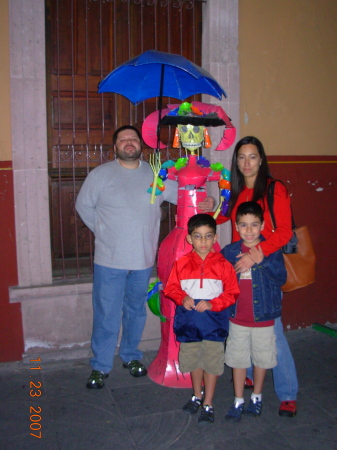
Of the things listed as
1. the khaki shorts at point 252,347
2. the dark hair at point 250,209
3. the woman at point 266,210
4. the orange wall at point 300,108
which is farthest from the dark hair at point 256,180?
the orange wall at point 300,108

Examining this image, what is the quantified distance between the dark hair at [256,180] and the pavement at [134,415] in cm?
145

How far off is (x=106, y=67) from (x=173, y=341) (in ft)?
8.77

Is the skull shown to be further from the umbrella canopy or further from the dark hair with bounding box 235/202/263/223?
the dark hair with bounding box 235/202/263/223

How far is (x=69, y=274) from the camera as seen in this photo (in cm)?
412

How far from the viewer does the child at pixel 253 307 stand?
272 cm

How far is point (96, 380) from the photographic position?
10.9ft

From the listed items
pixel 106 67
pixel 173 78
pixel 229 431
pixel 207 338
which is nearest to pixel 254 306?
pixel 207 338

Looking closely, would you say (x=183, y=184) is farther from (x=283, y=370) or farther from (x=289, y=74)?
(x=289, y=74)

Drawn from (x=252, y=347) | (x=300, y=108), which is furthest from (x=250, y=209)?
(x=300, y=108)

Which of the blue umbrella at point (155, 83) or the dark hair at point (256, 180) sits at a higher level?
the blue umbrella at point (155, 83)

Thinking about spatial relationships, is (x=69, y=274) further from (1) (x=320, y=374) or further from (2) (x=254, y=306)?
(1) (x=320, y=374)

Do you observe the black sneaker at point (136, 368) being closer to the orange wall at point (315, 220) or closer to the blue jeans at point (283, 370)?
the blue jeans at point (283, 370)

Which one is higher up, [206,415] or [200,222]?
[200,222]

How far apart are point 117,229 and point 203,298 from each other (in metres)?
0.96
